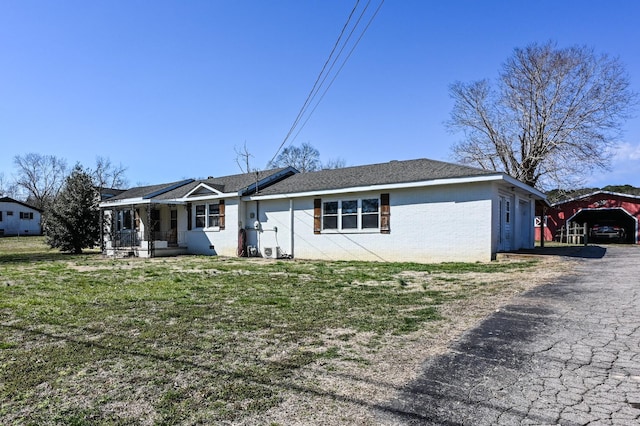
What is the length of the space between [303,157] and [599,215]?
100.0 feet

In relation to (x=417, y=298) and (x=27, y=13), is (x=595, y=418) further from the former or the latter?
(x=27, y=13)

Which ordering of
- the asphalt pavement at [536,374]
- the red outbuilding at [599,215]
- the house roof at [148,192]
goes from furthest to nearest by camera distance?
the red outbuilding at [599,215] → the house roof at [148,192] → the asphalt pavement at [536,374]

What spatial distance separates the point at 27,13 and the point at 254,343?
33.9 feet

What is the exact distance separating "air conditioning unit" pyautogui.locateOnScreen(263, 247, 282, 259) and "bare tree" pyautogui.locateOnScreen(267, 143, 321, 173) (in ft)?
104

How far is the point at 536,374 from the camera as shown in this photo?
10.5ft

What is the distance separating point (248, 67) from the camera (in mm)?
14023

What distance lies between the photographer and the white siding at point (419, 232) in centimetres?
1253

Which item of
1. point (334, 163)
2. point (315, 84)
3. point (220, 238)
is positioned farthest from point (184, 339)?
point (334, 163)

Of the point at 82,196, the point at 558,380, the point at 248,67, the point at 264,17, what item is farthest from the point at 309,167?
the point at 558,380

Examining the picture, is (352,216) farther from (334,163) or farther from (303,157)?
(334,163)

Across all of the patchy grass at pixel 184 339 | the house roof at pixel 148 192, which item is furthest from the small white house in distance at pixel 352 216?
the patchy grass at pixel 184 339

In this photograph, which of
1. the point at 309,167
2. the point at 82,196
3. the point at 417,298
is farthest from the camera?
the point at 309,167

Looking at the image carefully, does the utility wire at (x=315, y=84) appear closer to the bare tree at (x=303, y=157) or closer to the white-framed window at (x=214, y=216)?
the white-framed window at (x=214, y=216)

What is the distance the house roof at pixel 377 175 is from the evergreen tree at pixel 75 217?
37.4 feet
